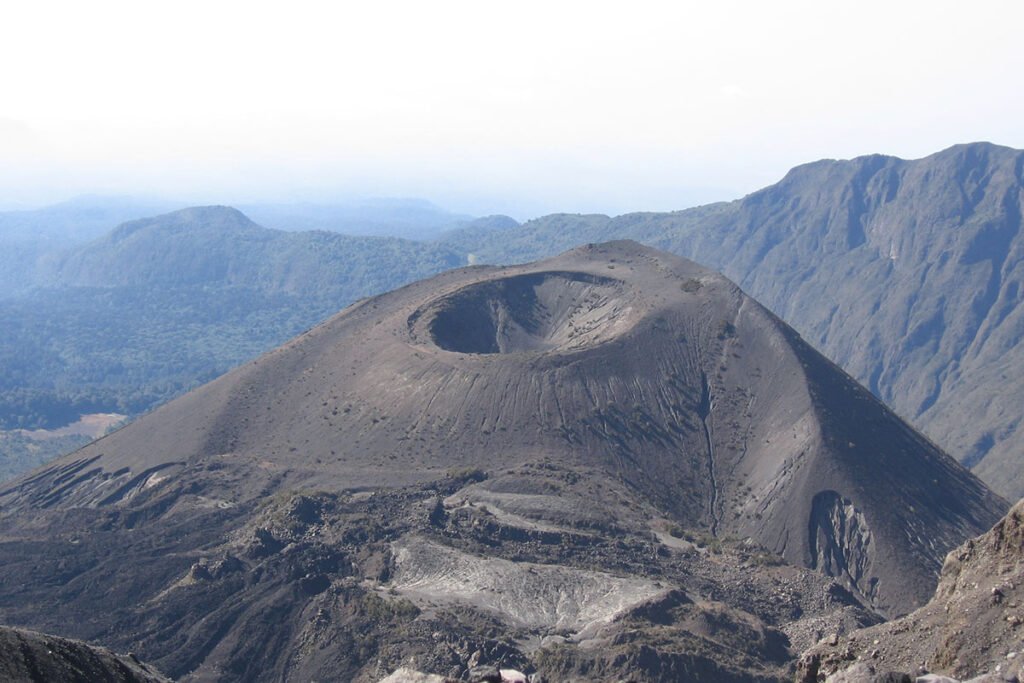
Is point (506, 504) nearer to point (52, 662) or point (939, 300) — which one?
point (52, 662)

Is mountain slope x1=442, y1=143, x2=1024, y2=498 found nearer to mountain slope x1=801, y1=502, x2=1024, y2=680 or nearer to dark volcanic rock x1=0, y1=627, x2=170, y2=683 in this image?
mountain slope x1=801, y1=502, x2=1024, y2=680

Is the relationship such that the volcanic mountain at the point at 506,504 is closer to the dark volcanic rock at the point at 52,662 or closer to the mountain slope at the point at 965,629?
the mountain slope at the point at 965,629

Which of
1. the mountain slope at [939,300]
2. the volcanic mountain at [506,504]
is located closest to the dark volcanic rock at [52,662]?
the volcanic mountain at [506,504]

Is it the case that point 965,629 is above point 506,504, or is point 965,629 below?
above

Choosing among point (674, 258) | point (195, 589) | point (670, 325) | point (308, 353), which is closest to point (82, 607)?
point (195, 589)

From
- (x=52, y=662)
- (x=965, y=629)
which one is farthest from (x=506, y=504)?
(x=965, y=629)

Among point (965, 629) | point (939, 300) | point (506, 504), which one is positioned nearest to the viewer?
point (965, 629)

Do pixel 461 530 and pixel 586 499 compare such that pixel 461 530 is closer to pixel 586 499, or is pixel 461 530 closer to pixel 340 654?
pixel 586 499
